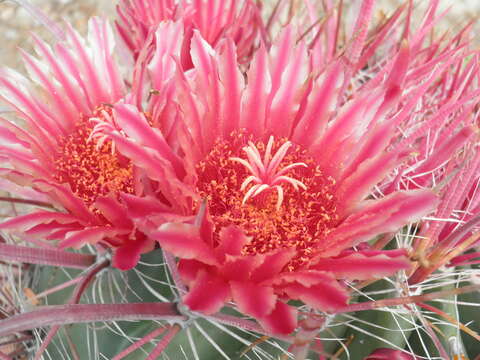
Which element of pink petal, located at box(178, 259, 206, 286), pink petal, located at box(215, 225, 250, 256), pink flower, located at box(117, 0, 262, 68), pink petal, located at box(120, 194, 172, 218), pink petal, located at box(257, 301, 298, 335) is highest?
pink flower, located at box(117, 0, 262, 68)

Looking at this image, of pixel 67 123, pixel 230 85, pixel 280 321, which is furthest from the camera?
pixel 67 123

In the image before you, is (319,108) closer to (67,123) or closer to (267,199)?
(267,199)

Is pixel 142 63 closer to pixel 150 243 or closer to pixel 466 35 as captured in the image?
pixel 150 243

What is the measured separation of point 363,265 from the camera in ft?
1.38

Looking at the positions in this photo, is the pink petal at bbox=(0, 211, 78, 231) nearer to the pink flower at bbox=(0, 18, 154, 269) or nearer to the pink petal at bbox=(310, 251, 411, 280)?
the pink flower at bbox=(0, 18, 154, 269)

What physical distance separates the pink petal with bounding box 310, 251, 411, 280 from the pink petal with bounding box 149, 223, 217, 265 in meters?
0.09

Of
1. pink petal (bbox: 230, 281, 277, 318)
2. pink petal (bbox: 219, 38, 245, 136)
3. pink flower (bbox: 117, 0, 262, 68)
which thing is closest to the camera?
pink petal (bbox: 230, 281, 277, 318)

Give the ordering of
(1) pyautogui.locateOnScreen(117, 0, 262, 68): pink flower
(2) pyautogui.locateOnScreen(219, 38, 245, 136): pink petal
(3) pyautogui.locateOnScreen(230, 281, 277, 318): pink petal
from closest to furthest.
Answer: (3) pyautogui.locateOnScreen(230, 281, 277, 318): pink petal
(2) pyautogui.locateOnScreen(219, 38, 245, 136): pink petal
(1) pyautogui.locateOnScreen(117, 0, 262, 68): pink flower

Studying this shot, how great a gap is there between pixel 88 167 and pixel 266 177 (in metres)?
0.21

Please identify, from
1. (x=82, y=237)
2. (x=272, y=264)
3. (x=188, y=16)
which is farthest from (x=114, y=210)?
(x=188, y=16)

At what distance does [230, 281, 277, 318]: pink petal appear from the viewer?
0.39 metres

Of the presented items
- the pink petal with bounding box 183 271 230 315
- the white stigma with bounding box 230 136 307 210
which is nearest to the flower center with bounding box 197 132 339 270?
the white stigma with bounding box 230 136 307 210

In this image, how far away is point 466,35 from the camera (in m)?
0.88

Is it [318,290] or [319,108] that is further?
[319,108]
